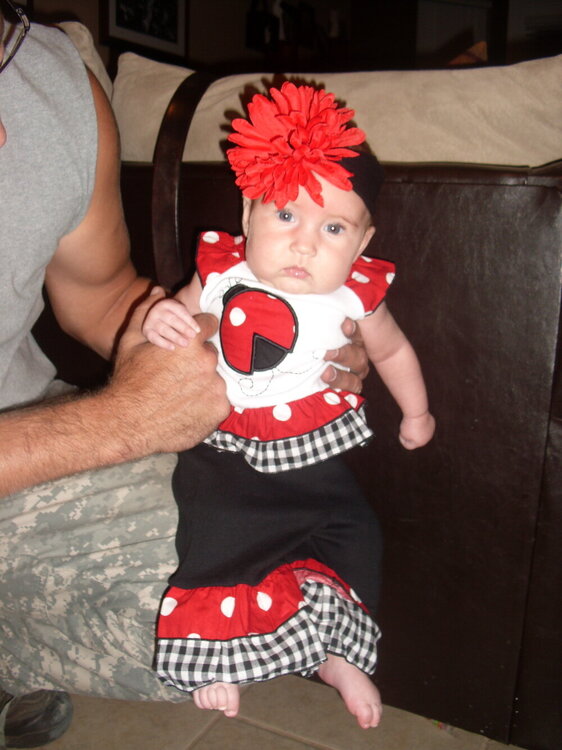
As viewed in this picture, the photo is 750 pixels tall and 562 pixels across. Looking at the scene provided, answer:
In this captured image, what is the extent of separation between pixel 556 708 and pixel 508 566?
30cm

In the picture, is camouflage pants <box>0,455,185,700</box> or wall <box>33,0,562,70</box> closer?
camouflage pants <box>0,455,185,700</box>

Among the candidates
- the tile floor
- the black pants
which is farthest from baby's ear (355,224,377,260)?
the tile floor

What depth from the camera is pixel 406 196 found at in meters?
0.98

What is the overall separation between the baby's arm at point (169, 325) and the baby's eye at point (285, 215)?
199 mm

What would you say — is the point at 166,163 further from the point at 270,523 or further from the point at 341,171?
the point at 270,523

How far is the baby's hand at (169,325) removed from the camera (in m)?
0.96

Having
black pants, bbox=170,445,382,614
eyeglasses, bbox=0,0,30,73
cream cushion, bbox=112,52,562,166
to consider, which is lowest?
black pants, bbox=170,445,382,614

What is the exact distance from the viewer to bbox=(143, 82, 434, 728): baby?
911 millimetres

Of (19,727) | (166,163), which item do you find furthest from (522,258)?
(19,727)

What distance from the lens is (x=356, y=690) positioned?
3.21 ft

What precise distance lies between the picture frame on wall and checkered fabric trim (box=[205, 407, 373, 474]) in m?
2.37

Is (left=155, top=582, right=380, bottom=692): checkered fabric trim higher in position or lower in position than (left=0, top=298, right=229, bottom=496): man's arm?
lower

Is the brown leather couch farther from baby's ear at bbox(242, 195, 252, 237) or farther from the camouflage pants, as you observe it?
the camouflage pants

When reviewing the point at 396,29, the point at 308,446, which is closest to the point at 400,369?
the point at 308,446
